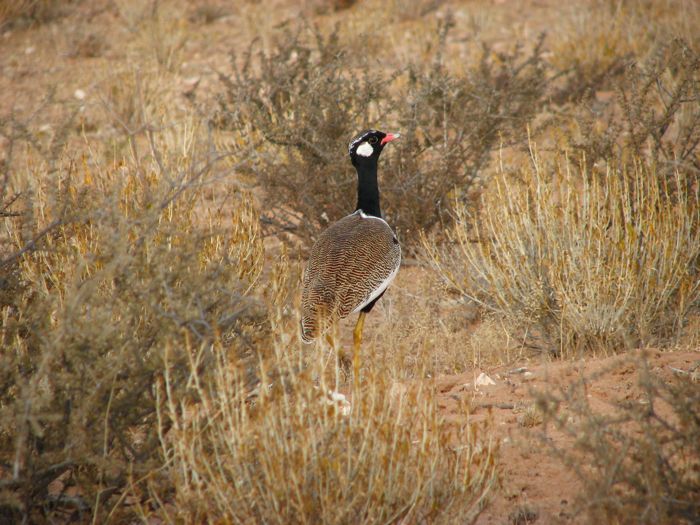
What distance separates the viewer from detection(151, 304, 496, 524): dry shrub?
2641 millimetres

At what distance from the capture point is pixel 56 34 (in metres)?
13.2

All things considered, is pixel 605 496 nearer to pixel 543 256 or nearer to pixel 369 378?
pixel 369 378

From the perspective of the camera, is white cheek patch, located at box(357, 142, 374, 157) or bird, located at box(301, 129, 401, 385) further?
white cheek patch, located at box(357, 142, 374, 157)

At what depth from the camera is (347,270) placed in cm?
454

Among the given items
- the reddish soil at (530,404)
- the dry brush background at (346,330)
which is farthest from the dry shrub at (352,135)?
the reddish soil at (530,404)

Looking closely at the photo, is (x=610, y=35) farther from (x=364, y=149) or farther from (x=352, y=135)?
(x=364, y=149)

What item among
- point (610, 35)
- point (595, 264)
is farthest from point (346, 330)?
point (610, 35)

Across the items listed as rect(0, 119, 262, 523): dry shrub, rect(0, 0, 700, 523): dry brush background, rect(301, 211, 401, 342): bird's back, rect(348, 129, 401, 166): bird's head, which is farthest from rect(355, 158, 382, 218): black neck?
rect(0, 119, 262, 523): dry shrub

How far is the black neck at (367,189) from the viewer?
522 cm

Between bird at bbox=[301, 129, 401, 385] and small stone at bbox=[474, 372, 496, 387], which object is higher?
bird at bbox=[301, 129, 401, 385]

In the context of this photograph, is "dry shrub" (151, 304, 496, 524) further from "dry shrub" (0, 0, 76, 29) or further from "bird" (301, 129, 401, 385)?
"dry shrub" (0, 0, 76, 29)

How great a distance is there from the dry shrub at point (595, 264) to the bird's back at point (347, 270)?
74 cm

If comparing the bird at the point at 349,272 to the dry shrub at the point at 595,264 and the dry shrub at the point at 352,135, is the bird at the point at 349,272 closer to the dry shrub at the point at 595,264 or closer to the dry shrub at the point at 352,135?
the dry shrub at the point at 595,264

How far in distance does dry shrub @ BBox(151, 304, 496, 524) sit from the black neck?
2385mm
